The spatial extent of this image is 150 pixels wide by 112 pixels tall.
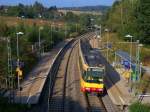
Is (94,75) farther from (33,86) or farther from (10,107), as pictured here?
(10,107)

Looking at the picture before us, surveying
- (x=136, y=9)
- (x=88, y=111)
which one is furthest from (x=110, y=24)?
(x=88, y=111)

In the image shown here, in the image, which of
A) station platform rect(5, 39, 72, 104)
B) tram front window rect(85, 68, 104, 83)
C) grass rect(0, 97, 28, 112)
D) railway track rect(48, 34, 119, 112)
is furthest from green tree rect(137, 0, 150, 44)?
grass rect(0, 97, 28, 112)

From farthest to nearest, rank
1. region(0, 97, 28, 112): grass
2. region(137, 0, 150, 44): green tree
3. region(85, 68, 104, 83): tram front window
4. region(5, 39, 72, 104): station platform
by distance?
1. region(137, 0, 150, 44): green tree
2. region(85, 68, 104, 83): tram front window
3. region(5, 39, 72, 104): station platform
4. region(0, 97, 28, 112): grass

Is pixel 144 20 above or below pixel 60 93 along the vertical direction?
above

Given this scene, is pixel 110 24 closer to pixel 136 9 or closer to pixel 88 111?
pixel 136 9

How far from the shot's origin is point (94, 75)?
137 feet

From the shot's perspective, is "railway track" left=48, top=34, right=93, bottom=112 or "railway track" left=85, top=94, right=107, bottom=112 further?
"railway track" left=48, top=34, right=93, bottom=112

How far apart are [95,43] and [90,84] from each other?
60.9m

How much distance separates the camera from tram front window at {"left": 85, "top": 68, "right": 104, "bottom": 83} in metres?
41.8

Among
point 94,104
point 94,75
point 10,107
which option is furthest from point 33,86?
point 10,107

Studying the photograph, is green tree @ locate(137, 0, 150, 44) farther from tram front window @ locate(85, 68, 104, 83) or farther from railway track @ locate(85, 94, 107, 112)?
tram front window @ locate(85, 68, 104, 83)

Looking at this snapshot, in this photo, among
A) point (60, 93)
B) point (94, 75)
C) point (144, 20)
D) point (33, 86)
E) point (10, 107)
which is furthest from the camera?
point (144, 20)

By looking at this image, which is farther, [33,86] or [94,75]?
[33,86]

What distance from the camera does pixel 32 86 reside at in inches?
1832
